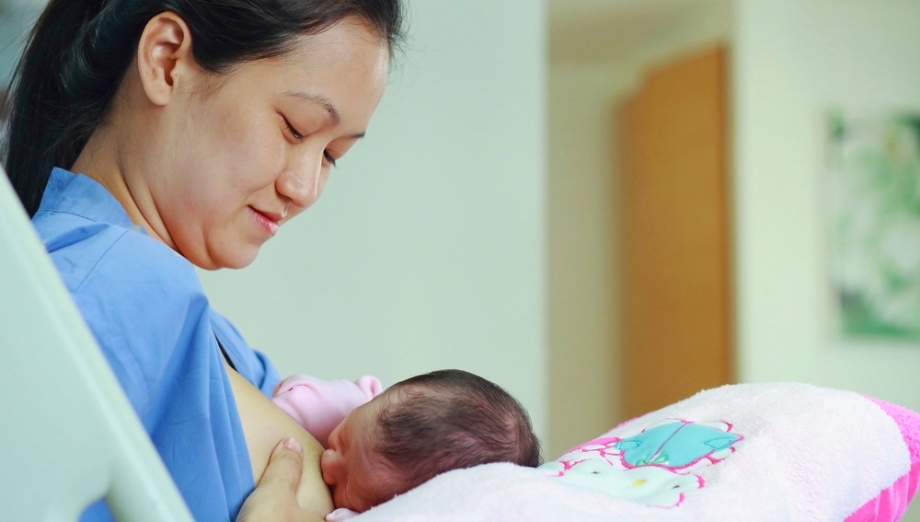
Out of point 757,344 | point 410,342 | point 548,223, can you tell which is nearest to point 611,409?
point 548,223

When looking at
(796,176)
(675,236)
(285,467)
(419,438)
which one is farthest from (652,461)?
(675,236)

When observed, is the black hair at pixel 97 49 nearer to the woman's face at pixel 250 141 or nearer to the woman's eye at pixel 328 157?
the woman's face at pixel 250 141

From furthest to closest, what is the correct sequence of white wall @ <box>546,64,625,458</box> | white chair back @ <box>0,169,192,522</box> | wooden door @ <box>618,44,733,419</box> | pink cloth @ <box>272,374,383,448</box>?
white wall @ <box>546,64,625,458</box>, wooden door @ <box>618,44,733,419</box>, pink cloth @ <box>272,374,383,448</box>, white chair back @ <box>0,169,192,522</box>

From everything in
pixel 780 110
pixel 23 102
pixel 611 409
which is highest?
pixel 780 110

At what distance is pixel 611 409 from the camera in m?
5.81

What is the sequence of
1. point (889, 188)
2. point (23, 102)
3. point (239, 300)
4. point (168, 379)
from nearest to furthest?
1. point (168, 379)
2. point (23, 102)
3. point (239, 300)
4. point (889, 188)

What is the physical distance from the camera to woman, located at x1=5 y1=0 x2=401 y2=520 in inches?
26.6

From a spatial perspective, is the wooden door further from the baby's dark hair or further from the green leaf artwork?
the baby's dark hair

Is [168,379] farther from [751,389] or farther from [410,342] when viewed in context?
[410,342]

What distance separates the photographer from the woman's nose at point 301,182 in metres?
0.89

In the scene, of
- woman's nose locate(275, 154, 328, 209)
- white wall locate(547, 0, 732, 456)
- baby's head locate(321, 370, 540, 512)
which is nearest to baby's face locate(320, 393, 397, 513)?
baby's head locate(321, 370, 540, 512)

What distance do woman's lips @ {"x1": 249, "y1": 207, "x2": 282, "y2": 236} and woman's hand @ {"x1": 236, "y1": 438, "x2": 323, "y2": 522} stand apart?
0.23 metres

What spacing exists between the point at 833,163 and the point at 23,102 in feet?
13.1

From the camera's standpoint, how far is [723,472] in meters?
0.70
